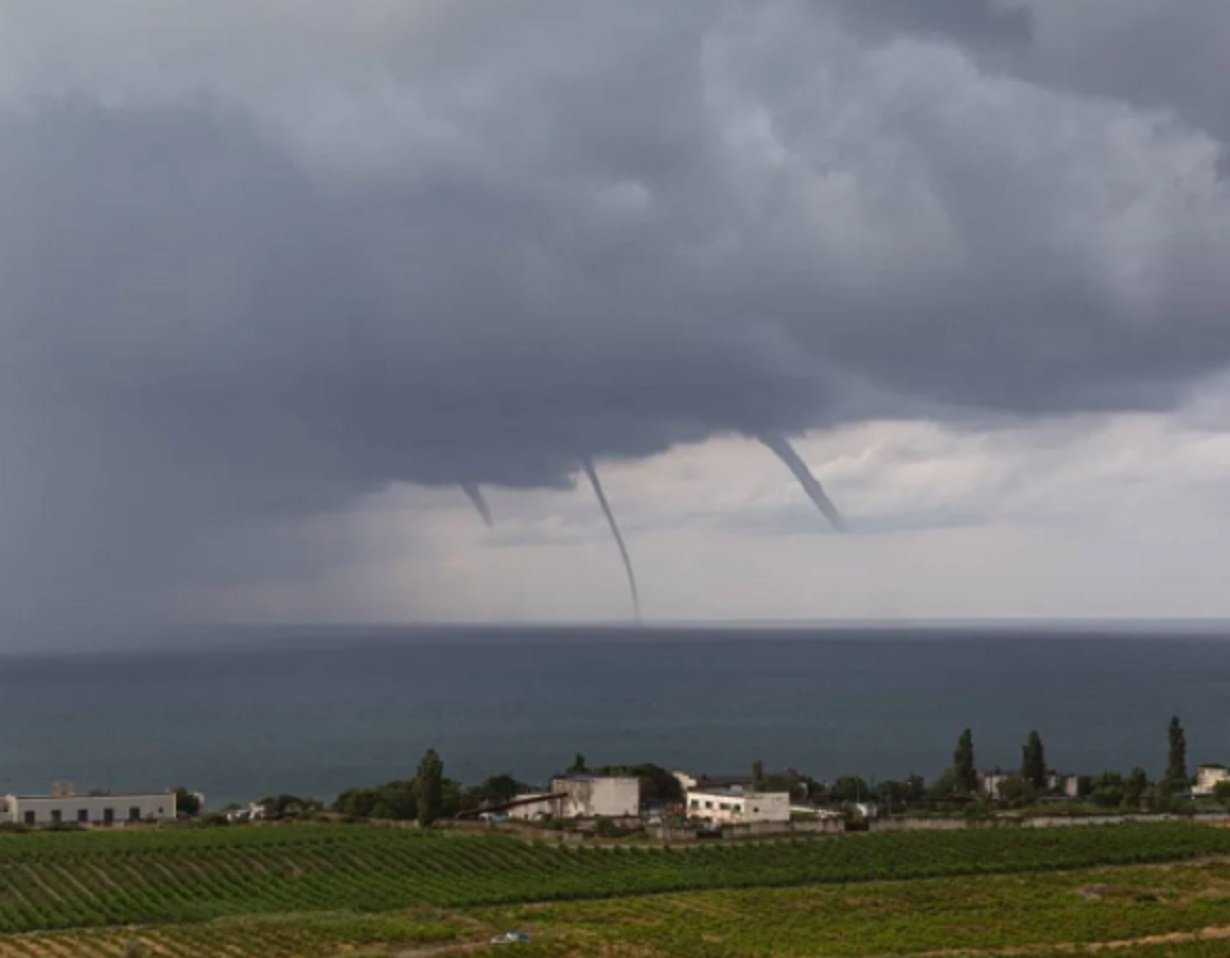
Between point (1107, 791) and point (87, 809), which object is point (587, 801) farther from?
point (1107, 791)

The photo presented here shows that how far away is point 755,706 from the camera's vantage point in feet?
638

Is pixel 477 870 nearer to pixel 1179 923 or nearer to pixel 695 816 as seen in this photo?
pixel 695 816

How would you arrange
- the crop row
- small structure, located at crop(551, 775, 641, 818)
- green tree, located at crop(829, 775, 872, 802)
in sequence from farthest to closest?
green tree, located at crop(829, 775, 872, 802)
small structure, located at crop(551, 775, 641, 818)
the crop row

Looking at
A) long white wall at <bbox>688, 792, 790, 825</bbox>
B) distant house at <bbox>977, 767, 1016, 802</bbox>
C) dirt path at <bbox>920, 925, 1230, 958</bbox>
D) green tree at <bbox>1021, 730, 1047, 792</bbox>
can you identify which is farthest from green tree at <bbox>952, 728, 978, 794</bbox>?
dirt path at <bbox>920, 925, 1230, 958</bbox>

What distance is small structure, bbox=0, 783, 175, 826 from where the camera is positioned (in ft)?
227

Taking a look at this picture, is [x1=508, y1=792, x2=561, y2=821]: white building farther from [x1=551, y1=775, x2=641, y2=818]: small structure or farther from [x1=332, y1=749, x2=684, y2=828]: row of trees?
[x1=332, y1=749, x2=684, y2=828]: row of trees

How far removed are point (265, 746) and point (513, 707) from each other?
52980 mm

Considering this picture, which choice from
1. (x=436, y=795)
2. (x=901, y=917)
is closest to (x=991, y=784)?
(x=436, y=795)

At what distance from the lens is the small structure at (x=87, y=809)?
227 feet

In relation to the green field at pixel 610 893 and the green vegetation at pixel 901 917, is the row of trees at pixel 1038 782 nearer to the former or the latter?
the green field at pixel 610 893

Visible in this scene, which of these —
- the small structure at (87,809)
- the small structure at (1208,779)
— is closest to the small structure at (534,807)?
the small structure at (87,809)

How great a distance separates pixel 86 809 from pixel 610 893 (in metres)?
36.7

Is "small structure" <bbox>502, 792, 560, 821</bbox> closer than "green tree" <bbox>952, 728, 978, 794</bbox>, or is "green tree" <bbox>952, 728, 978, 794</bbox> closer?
"small structure" <bbox>502, 792, 560, 821</bbox>

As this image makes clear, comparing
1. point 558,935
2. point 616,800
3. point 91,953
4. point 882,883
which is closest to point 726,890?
point 882,883
